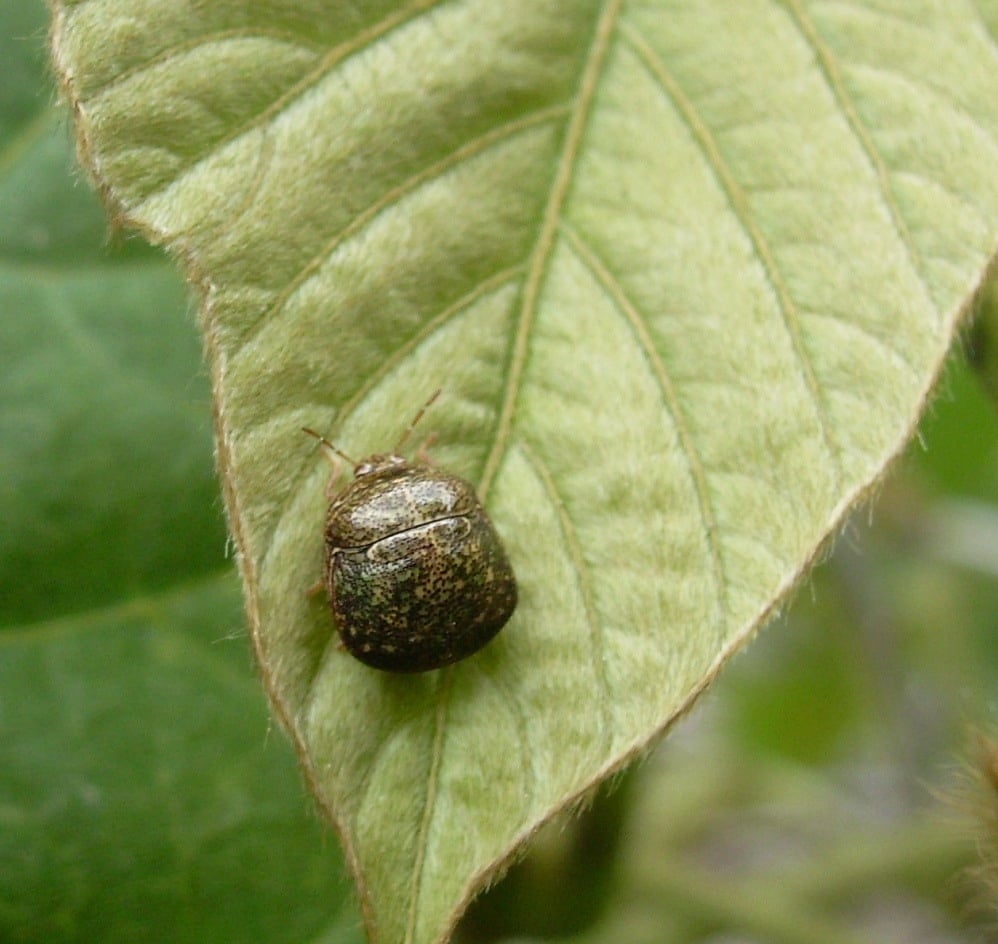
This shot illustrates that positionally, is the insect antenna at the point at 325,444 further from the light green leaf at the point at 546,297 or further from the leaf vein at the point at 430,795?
the leaf vein at the point at 430,795

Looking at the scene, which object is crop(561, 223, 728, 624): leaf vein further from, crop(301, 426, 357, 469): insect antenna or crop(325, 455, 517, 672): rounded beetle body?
crop(301, 426, 357, 469): insect antenna

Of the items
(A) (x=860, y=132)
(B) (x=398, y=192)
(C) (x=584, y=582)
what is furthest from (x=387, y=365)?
(A) (x=860, y=132)

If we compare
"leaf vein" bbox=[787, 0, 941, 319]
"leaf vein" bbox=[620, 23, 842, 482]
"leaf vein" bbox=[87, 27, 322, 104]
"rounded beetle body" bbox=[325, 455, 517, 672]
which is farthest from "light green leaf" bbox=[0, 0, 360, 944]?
"leaf vein" bbox=[787, 0, 941, 319]

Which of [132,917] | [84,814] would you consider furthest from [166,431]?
[132,917]

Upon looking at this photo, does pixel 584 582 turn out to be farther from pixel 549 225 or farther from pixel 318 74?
pixel 318 74

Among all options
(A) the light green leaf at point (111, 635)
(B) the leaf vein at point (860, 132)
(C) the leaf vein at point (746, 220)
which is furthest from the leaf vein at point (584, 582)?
(A) the light green leaf at point (111, 635)

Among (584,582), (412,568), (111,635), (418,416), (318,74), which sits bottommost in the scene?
(111,635)
